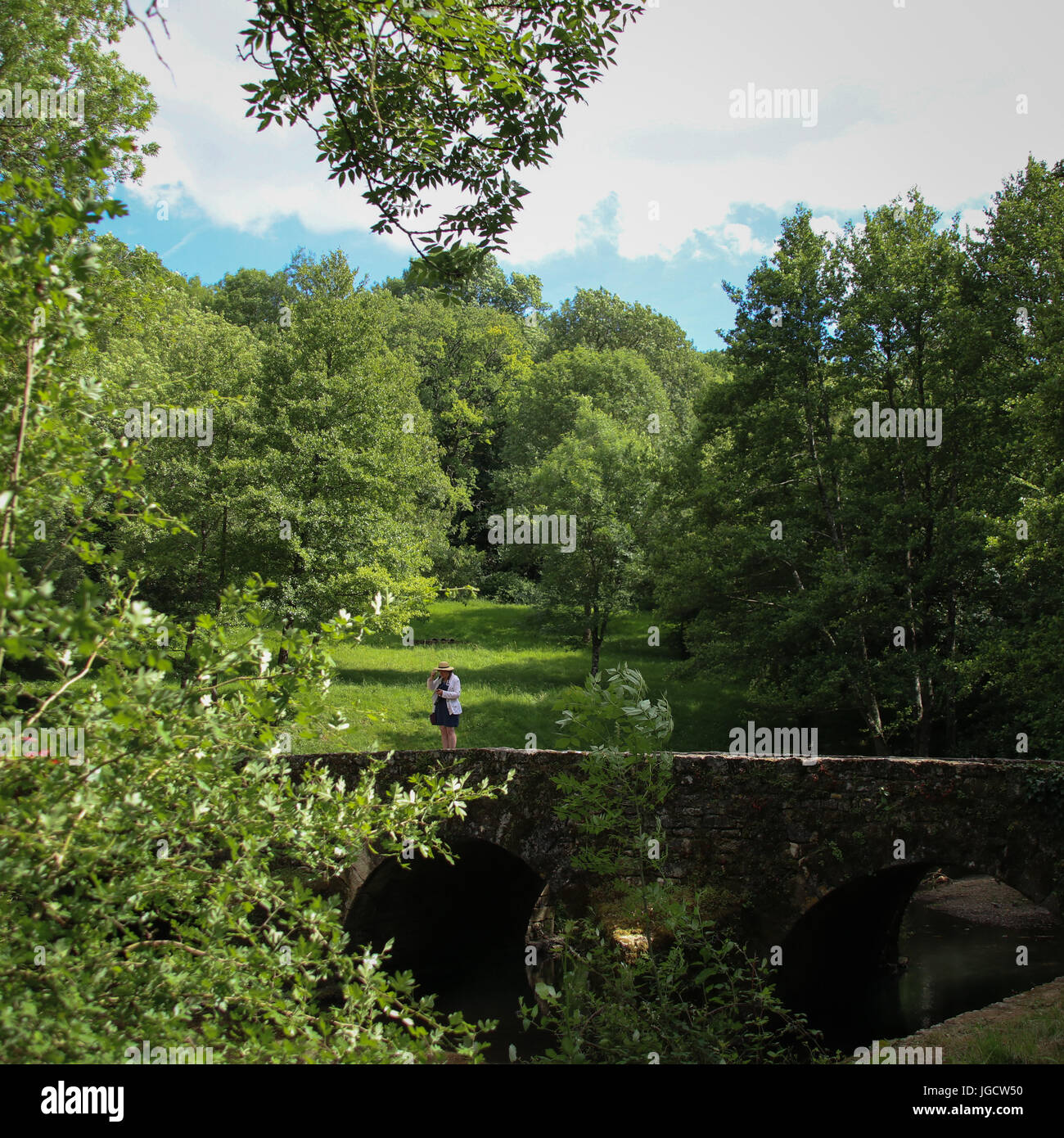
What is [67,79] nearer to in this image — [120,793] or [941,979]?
[120,793]

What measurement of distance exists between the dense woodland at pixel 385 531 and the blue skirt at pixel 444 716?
7.74 ft

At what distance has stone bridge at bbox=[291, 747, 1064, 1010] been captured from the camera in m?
9.80

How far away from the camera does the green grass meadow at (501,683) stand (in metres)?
21.5

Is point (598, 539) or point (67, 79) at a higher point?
point (67, 79)

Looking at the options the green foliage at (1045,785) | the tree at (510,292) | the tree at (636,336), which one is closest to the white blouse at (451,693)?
the green foliage at (1045,785)

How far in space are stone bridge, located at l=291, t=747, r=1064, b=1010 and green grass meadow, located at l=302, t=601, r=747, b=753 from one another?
5.59 m

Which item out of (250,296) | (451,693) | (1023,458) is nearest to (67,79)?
(451,693)

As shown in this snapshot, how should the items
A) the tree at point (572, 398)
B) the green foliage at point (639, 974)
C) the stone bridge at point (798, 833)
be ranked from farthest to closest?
the tree at point (572, 398)
the stone bridge at point (798, 833)
the green foliage at point (639, 974)

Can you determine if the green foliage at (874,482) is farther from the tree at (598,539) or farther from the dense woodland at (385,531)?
the tree at (598,539)

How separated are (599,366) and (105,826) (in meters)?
46.0

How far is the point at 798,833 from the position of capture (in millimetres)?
10594

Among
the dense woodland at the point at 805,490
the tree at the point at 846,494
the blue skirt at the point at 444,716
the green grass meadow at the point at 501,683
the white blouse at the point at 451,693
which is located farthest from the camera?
the green grass meadow at the point at 501,683

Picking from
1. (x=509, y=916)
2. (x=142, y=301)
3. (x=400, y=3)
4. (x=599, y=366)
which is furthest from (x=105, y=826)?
(x=599, y=366)

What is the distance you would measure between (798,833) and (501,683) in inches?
616
